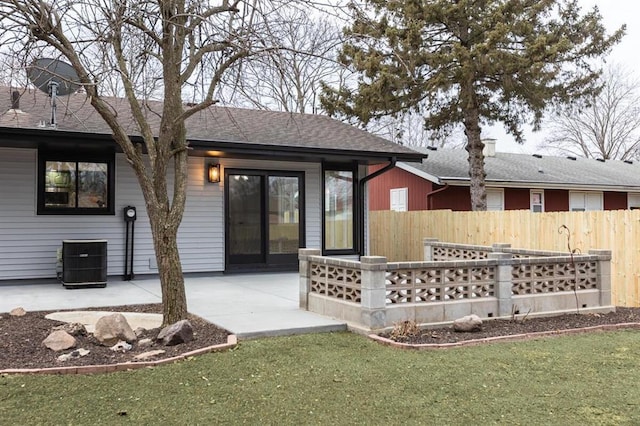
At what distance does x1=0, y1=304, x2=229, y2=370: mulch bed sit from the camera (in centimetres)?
437

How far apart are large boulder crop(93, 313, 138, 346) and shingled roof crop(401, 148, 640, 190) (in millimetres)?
11545

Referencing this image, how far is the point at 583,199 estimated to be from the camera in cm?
1808

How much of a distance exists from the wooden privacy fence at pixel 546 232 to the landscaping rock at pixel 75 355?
697 centimetres

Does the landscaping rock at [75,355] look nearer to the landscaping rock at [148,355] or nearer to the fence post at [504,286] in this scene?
the landscaping rock at [148,355]

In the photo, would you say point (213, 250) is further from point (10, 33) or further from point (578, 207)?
point (578, 207)

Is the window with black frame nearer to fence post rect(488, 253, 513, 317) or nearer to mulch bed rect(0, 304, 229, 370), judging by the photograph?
fence post rect(488, 253, 513, 317)

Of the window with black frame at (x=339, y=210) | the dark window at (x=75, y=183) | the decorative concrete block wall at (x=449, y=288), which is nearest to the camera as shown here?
the decorative concrete block wall at (x=449, y=288)

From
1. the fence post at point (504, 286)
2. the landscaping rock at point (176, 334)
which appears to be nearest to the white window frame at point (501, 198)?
the fence post at point (504, 286)

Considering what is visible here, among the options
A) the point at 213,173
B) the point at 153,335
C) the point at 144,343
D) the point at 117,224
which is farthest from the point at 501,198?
the point at 144,343

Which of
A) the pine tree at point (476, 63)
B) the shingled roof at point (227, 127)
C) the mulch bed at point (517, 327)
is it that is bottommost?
the mulch bed at point (517, 327)

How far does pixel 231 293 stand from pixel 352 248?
14.3 ft

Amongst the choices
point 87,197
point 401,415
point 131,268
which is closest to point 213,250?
point 131,268

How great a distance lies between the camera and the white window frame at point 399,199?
56.0 ft

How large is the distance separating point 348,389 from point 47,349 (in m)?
2.79
